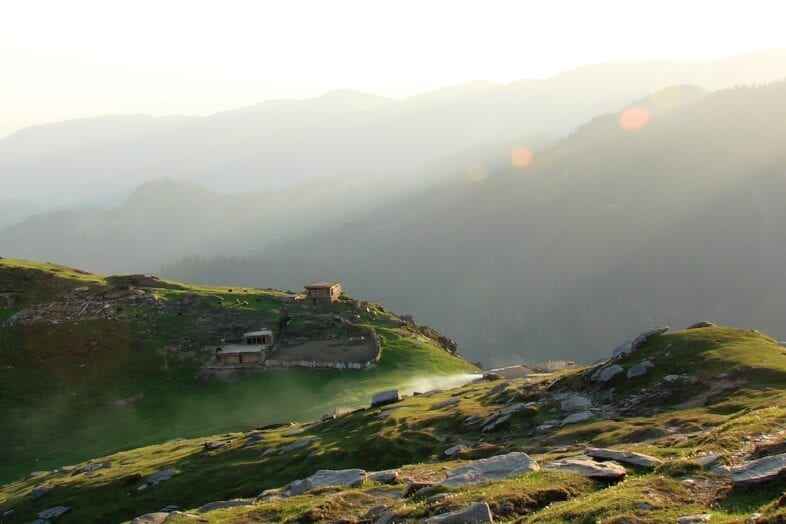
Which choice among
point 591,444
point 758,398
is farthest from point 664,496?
point 758,398

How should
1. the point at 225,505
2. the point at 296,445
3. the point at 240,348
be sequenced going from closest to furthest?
the point at 225,505 → the point at 296,445 → the point at 240,348

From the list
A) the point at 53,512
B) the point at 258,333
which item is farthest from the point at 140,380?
the point at 53,512

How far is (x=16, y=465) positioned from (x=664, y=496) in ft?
260

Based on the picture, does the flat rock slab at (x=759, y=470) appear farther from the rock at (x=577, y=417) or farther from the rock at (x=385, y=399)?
the rock at (x=385, y=399)

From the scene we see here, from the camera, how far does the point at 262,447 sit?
53156 millimetres

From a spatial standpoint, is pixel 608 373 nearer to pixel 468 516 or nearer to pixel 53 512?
pixel 468 516

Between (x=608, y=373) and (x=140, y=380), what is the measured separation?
242ft

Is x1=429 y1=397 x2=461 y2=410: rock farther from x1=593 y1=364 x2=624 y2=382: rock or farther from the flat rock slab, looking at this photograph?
the flat rock slab

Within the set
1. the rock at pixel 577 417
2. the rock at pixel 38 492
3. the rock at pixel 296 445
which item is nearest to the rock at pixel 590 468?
the rock at pixel 577 417

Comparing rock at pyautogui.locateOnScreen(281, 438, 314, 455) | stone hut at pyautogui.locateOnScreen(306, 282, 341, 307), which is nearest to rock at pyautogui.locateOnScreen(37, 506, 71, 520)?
rock at pyautogui.locateOnScreen(281, 438, 314, 455)

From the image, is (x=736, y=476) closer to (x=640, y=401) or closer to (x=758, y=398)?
(x=758, y=398)

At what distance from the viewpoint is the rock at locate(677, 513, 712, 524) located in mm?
17641

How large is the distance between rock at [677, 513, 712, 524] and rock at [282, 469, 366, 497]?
16.8 m

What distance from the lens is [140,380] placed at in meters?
93.0
